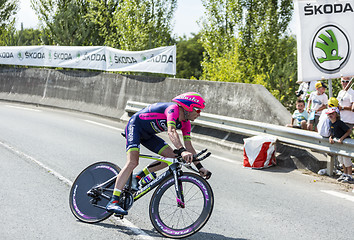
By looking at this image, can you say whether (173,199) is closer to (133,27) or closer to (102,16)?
(133,27)

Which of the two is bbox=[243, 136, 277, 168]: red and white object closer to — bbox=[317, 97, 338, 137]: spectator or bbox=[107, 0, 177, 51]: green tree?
bbox=[317, 97, 338, 137]: spectator

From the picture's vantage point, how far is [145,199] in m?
6.89

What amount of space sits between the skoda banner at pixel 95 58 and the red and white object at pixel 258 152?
6.04m

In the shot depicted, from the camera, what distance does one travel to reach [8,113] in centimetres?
1686

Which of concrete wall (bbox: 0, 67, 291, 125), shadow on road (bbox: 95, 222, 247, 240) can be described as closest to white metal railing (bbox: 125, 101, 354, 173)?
concrete wall (bbox: 0, 67, 291, 125)

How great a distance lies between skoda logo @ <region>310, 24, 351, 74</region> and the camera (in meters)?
9.53

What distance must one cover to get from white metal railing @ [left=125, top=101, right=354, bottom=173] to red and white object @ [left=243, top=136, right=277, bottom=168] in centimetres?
40

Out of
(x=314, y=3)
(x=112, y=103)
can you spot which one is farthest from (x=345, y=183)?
(x=112, y=103)

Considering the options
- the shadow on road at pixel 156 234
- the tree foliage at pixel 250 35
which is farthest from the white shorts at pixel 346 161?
the tree foliage at pixel 250 35

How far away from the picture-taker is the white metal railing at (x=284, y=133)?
8578mm

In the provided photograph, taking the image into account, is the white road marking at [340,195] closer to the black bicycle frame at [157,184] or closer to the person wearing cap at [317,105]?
the person wearing cap at [317,105]

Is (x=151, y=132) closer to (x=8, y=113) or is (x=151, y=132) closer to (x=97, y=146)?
(x=97, y=146)

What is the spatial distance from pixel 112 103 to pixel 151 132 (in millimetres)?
11344

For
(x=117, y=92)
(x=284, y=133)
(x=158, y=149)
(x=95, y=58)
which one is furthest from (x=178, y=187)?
(x=95, y=58)
